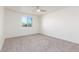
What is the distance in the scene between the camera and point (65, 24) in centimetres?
473

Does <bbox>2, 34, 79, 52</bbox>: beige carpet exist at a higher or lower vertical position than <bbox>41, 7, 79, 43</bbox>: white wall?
lower

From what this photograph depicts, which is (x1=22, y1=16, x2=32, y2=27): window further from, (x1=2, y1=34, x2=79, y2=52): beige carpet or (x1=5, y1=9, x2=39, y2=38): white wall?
(x1=2, y1=34, x2=79, y2=52): beige carpet

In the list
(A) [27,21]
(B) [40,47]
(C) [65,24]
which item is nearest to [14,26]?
(A) [27,21]

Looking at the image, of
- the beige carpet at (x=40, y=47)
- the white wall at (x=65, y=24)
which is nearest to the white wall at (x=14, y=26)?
the beige carpet at (x=40, y=47)

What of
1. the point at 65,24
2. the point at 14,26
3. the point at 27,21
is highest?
the point at 27,21

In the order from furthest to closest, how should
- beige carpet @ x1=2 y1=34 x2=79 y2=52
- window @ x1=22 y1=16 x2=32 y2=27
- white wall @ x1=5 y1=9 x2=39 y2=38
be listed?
window @ x1=22 y1=16 x2=32 y2=27 < white wall @ x1=5 y1=9 x2=39 y2=38 < beige carpet @ x1=2 y1=34 x2=79 y2=52

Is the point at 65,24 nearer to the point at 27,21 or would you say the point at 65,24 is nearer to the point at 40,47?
the point at 40,47

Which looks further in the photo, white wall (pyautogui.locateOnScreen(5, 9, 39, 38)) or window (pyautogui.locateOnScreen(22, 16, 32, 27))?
window (pyautogui.locateOnScreen(22, 16, 32, 27))

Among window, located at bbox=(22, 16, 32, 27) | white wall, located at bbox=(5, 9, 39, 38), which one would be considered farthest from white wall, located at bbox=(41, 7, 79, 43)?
white wall, located at bbox=(5, 9, 39, 38)

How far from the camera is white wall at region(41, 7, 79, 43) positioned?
4.07 m

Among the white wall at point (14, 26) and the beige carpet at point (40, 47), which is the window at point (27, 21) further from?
the beige carpet at point (40, 47)
